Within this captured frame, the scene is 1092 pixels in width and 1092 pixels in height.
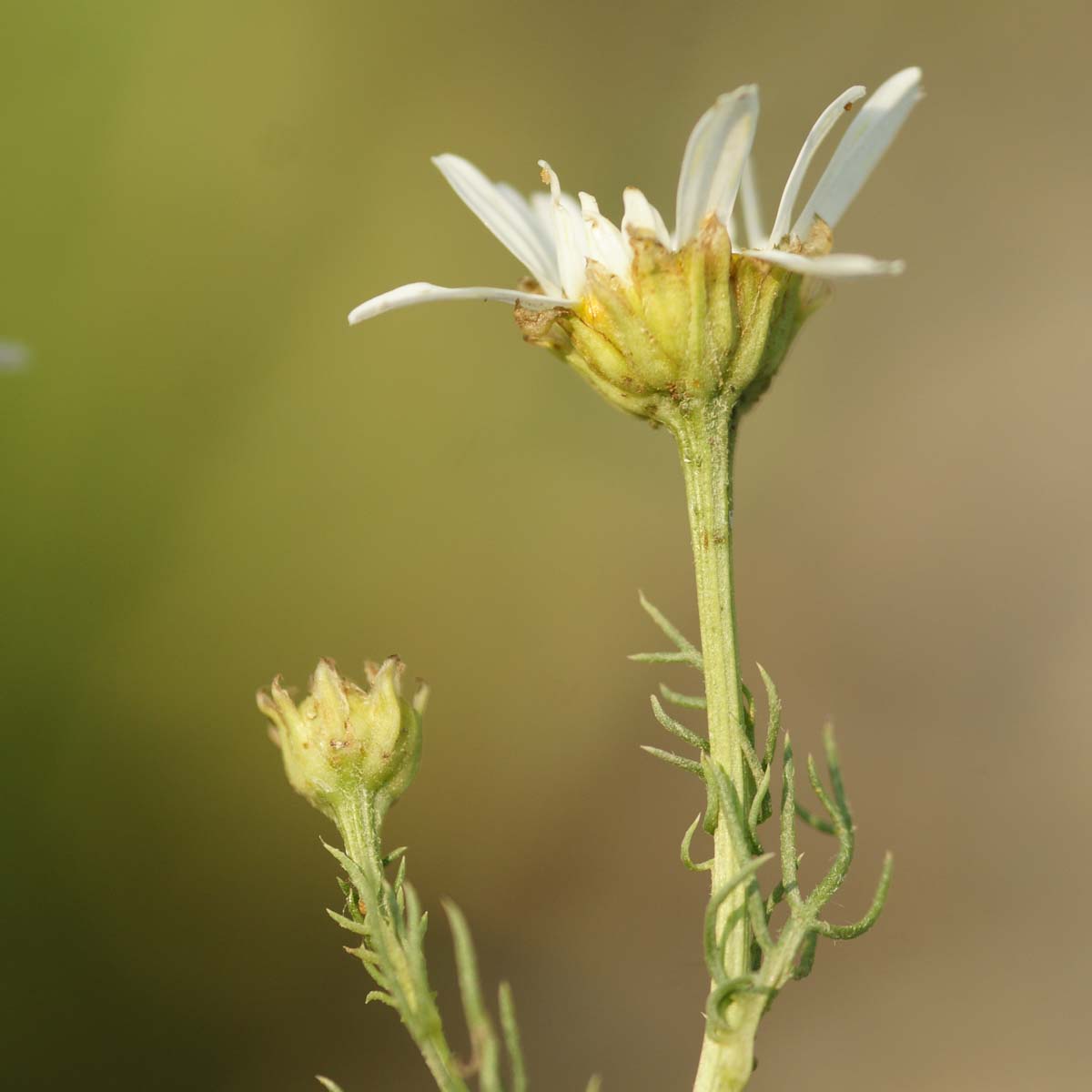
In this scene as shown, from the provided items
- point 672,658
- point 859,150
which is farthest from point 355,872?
point 859,150

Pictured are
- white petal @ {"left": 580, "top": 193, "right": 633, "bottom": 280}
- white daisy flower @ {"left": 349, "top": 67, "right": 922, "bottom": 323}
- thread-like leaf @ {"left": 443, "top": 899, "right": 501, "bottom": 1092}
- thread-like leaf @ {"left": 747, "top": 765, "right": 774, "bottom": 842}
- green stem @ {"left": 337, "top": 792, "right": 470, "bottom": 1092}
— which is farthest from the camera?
white petal @ {"left": 580, "top": 193, "right": 633, "bottom": 280}

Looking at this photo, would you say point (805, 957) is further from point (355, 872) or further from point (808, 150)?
point (808, 150)

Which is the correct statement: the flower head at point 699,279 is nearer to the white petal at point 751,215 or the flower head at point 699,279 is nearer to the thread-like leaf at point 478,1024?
the white petal at point 751,215

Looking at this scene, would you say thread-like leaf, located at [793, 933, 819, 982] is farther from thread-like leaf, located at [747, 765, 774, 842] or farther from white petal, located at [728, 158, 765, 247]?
white petal, located at [728, 158, 765, 247]

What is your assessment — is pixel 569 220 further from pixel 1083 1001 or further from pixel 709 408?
pixel 1083 1001

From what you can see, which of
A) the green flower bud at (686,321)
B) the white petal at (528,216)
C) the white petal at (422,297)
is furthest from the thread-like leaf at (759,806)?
the white petal at (528,216)

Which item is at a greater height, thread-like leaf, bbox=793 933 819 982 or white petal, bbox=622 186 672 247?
white petal, bbox=622 186 672 247

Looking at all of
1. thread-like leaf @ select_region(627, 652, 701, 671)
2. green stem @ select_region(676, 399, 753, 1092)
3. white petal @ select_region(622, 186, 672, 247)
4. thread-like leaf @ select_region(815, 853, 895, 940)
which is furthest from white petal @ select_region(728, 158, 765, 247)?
→ thread-like leaf @ select_region(815, 853, 895, 940)
